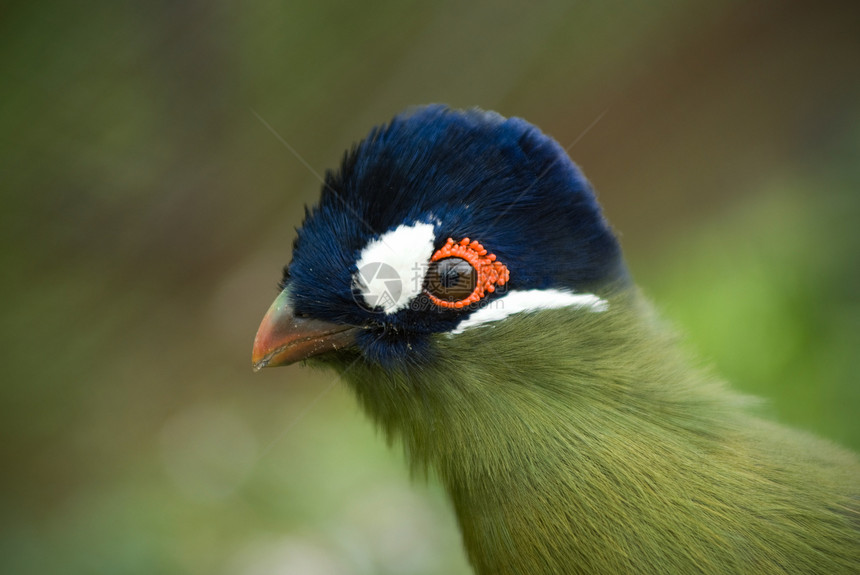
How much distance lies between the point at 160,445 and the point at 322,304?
264 centimetres

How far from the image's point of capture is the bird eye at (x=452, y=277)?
188cm

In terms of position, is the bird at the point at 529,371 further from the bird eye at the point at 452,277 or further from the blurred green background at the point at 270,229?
the blurred green background at the point at 270,229

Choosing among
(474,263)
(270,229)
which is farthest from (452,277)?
(270,229)

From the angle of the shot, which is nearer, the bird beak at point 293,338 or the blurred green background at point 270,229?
the bird beak at point 293,338

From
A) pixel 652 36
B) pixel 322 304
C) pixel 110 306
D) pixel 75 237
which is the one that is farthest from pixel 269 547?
pixel 652 36

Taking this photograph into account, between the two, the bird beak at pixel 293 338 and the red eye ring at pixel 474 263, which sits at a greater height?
the red eye ring at pixel 474 263

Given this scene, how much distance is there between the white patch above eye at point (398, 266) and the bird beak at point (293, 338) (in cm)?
17

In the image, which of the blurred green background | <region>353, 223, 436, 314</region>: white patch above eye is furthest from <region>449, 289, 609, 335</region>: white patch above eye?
the blurred green background

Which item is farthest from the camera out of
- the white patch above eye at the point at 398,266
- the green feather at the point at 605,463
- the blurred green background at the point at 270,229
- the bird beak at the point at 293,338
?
the blurred green background at the point at 270,229

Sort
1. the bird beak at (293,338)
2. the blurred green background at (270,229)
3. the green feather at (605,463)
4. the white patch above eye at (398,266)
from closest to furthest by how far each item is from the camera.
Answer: the green feather at (605,463), the white patch above eye at (398,266), the bird beak at (293,338), the blurred green background at (270,229)

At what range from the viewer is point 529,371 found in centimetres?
188

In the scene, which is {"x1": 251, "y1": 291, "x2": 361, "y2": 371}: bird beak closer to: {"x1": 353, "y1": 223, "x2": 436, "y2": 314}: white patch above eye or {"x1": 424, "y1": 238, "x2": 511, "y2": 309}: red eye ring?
{"x1": 353, "y1": 223, "x2": 436, "y2": 314}: white patch above eye

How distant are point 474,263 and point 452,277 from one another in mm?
72

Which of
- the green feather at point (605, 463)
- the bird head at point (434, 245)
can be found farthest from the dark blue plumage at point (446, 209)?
the green feather at point (605, 463)
